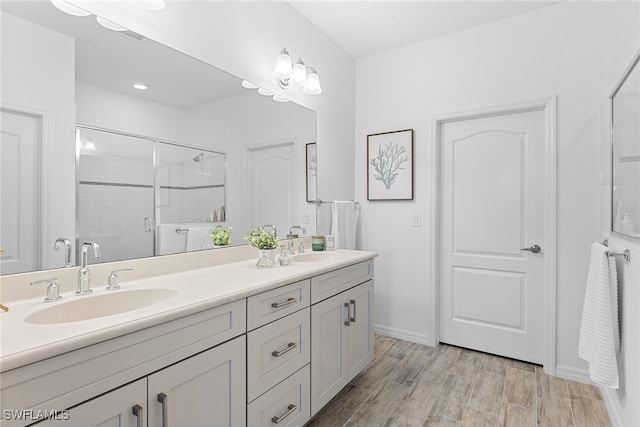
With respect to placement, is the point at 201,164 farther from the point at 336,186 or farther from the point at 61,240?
the point at 336,186

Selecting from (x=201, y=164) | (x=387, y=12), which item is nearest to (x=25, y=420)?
(x=201, y=164)

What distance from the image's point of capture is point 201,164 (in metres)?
1.78

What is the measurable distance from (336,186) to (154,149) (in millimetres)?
1628

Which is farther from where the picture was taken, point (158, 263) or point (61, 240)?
point (158, 263)

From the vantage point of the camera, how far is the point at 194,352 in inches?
42.7

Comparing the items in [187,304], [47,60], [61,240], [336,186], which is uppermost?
[47,60]

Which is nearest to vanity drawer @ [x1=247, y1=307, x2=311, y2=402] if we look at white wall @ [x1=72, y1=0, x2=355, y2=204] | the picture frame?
the picture frame

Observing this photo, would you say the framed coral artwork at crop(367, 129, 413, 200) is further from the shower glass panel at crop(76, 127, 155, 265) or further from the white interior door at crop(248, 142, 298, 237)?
the shower glass panel at crop(76, 127, 155, 265)

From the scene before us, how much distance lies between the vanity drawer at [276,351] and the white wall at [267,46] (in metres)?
1.30

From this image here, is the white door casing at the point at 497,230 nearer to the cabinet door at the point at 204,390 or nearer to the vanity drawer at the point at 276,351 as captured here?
the vanity drawer at the point at 276,351

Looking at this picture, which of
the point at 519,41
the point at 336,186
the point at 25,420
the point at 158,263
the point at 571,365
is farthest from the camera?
the point at 336,186

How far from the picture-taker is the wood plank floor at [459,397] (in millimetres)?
1818

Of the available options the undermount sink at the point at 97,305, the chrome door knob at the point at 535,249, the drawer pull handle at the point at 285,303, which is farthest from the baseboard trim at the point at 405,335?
the undermount sink at the point at 97,305

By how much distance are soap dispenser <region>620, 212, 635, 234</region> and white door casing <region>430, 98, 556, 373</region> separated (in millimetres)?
669
